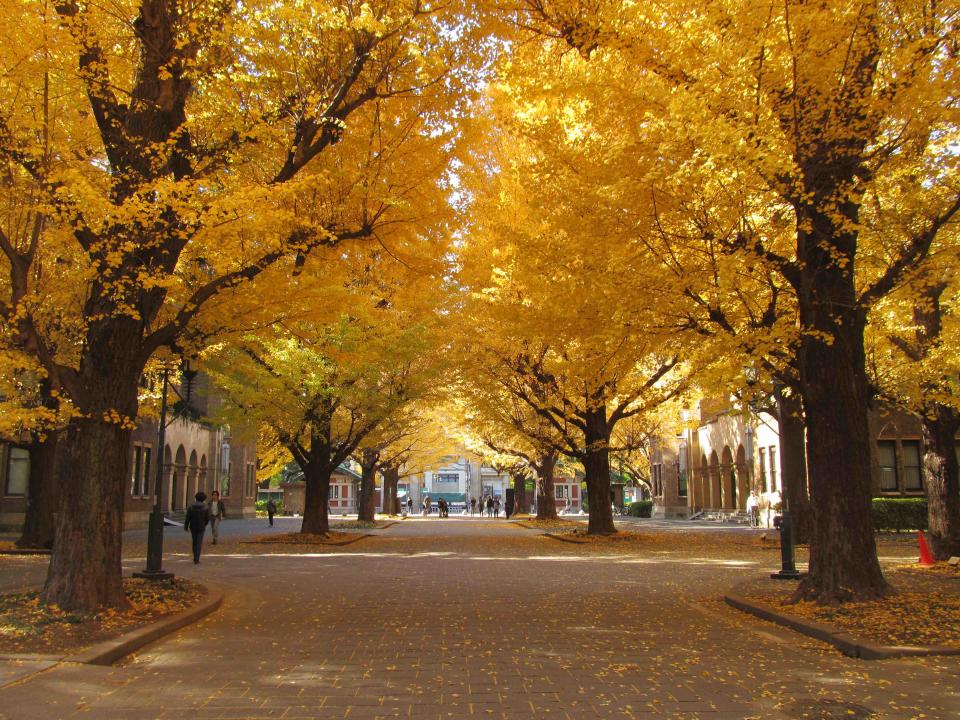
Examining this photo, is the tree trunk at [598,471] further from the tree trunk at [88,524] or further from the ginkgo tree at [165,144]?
the tree trunk at [88,524]

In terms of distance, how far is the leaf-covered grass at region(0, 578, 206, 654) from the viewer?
25.0 feet

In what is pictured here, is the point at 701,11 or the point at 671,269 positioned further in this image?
the point at 671,269

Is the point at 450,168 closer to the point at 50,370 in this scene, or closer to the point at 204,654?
the point at 50,370

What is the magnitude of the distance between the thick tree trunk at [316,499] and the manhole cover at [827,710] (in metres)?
21.8

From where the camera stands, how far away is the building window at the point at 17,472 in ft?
100

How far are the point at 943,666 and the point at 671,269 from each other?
17.9 ft

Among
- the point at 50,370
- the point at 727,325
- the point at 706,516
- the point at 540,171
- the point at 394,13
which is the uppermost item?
the point at 394,13

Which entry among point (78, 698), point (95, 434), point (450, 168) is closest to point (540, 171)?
point (450, 168)

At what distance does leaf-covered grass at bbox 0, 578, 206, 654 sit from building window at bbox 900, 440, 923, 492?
31.3m

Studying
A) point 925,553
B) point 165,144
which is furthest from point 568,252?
point 925,553

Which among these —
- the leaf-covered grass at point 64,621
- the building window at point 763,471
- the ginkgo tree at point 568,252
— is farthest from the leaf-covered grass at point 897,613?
the building window at point 763,471

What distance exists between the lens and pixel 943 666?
706cm

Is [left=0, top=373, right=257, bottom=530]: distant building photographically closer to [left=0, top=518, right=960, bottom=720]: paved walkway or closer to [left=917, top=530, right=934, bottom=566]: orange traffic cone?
[left=0, top=518, right=960, bottom=720]: paved walkway

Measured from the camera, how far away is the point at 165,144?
30.3 ft
